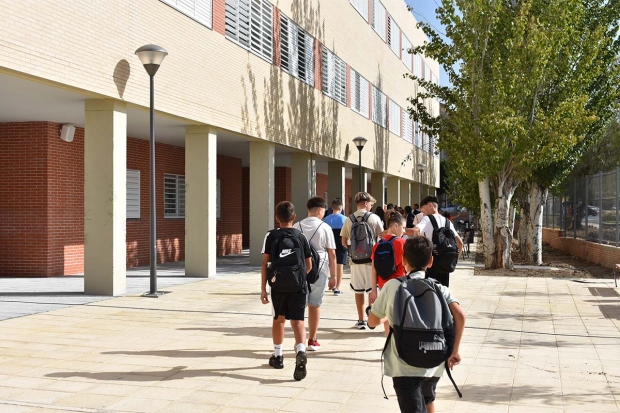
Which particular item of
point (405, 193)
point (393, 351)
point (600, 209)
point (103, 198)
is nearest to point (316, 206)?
point (393, 351)

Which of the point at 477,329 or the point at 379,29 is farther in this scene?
the point at 379,29

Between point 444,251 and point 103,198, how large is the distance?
650 centimetres

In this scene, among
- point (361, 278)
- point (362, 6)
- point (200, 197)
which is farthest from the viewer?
point (362, 6)

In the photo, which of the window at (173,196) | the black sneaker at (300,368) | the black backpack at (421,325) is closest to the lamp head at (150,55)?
the black sneaker at (300,368)

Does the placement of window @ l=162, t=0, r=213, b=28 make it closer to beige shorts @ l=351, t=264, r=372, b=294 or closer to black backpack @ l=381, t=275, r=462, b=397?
beige shorts @ l=351, t=264, r=372, b=294

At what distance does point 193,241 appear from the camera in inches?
660

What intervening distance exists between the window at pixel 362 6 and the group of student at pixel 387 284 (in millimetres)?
17194

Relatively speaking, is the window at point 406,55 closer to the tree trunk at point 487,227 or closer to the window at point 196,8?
the tree trunk at point 487,227

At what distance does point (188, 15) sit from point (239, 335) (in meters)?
8.14

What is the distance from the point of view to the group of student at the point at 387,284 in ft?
14.2

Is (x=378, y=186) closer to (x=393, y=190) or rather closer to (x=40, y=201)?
(x=393, y=190)

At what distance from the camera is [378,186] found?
35250mm

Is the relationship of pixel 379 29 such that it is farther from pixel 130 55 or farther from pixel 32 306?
pixel 32 306

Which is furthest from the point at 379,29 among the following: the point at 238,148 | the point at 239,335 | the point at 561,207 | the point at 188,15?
the point at 239,335
